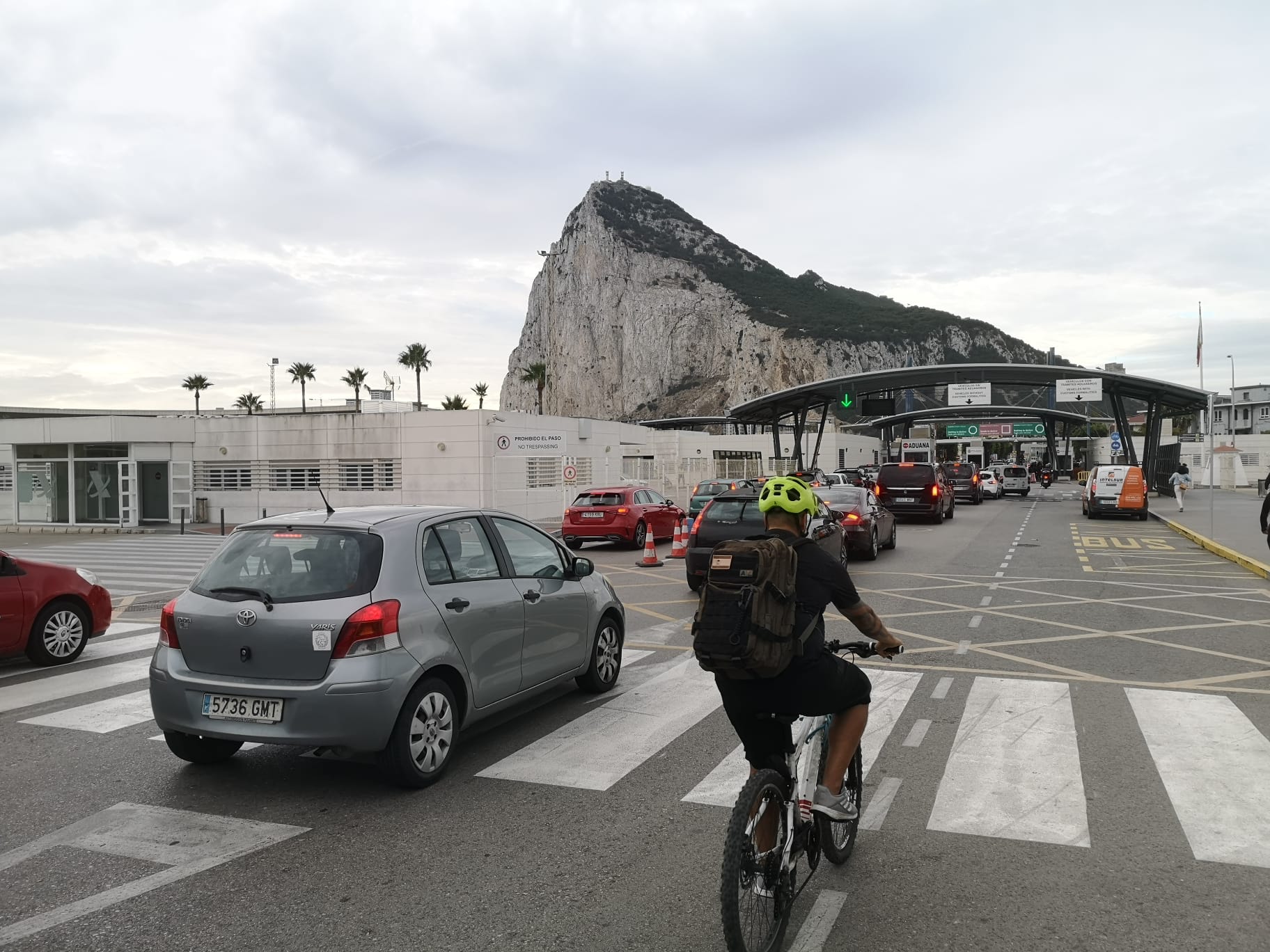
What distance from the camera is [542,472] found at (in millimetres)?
33344

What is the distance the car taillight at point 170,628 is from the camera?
5.47 metres

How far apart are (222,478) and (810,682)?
107 ft

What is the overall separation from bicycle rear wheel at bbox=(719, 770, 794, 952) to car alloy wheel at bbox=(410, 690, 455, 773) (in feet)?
7.88

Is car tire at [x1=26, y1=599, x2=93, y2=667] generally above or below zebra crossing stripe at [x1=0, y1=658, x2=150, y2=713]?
above

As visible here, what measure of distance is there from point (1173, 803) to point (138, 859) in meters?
5.15

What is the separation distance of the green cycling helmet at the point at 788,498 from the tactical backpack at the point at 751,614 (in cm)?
26

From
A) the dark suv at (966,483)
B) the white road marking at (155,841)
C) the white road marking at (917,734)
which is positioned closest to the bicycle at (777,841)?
the white road marking at (917,734)

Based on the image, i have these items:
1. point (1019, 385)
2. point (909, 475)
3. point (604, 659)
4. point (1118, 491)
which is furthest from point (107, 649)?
point (1019, 385)

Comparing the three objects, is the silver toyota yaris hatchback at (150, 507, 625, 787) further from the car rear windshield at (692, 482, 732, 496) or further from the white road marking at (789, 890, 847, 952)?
the car rear windshield at (692, 482, 732, 496)

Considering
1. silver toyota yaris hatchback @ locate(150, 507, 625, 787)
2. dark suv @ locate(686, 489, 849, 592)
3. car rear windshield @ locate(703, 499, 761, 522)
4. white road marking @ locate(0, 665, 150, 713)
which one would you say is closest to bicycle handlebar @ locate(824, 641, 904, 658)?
silver toyota yaris hatchback @ locate(150, 507, 625, 787)

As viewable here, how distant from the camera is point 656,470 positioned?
43.4 meters

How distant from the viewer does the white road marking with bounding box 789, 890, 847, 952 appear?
3.55 metres

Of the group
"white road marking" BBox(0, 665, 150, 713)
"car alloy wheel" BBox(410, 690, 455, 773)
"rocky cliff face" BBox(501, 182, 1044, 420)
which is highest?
"rocky cliff face" BBox(501, 182, 1044, 420)

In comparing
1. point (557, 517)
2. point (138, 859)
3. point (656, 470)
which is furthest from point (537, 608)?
point (656, 470)
